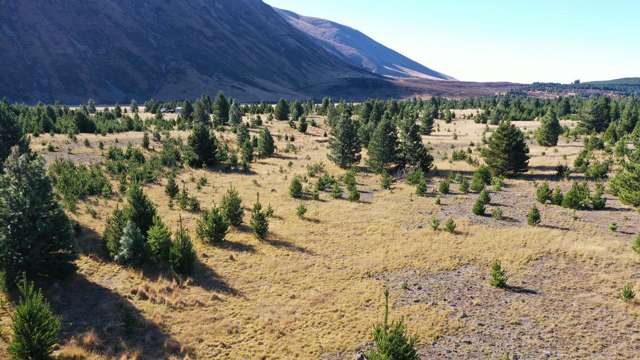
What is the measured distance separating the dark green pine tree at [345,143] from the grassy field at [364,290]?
18.6m

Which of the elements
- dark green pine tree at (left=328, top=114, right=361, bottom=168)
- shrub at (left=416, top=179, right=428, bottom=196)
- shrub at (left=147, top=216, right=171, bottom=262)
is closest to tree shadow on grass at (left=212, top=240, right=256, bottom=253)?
shrub at (left=147, top=216, right=171, bottom=262)

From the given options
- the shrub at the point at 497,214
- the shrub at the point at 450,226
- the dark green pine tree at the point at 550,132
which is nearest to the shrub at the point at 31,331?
the shrub at the point at 450,226

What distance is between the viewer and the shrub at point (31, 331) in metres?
15.3

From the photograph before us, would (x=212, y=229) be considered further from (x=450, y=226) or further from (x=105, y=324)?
(x=450, y=226)

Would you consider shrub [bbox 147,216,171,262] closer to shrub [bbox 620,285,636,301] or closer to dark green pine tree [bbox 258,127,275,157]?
shrub [bbox 620,285,636,301]

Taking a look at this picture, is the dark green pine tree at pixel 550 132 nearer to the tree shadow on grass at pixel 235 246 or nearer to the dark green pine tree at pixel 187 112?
the tree shadow on grass at pixel 235 246

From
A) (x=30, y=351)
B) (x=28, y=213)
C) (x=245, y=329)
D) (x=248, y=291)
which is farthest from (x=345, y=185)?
(x=30, y=351)

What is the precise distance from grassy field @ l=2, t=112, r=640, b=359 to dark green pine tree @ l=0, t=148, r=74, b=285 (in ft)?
6.69

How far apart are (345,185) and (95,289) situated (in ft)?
102

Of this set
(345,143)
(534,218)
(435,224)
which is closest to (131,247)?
(435,224)

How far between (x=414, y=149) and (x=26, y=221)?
4367 cm

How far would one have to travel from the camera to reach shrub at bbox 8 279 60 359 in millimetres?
15289

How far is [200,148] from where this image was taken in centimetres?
5331

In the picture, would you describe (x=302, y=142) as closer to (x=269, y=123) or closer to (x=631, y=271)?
(x=269, y=123)
